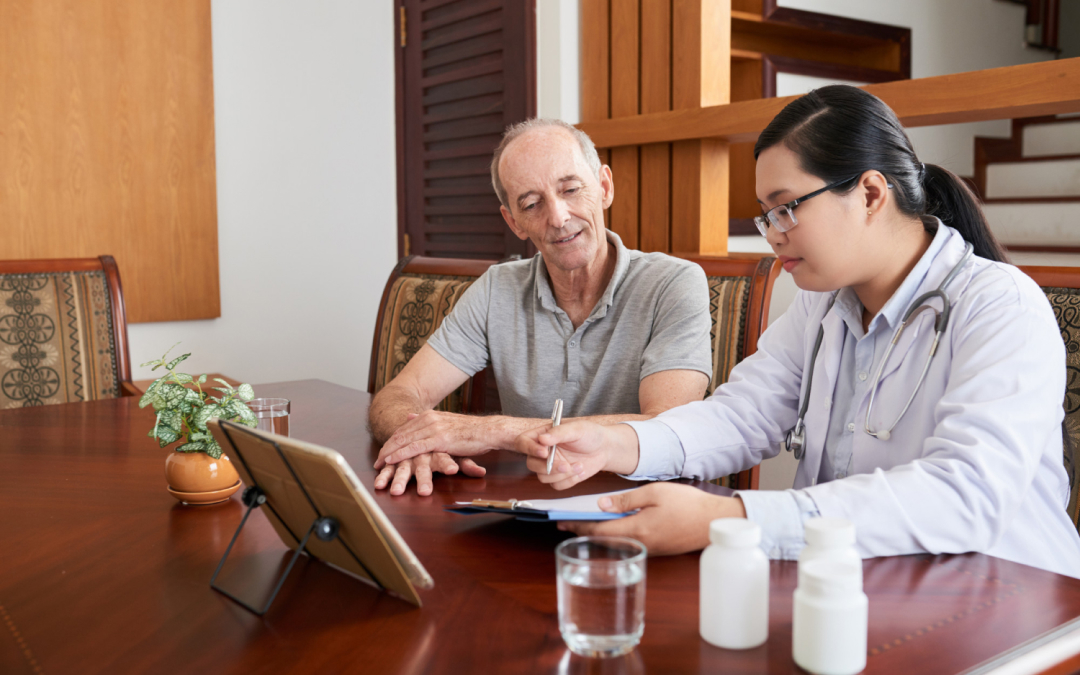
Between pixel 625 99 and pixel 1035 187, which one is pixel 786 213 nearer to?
pixel 625 99

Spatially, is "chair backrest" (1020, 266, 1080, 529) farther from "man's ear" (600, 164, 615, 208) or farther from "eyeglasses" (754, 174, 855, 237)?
"man's ear" (600, 164, 615, 208)

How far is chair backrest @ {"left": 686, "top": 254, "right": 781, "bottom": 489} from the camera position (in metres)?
1.75

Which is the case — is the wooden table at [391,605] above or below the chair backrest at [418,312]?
below

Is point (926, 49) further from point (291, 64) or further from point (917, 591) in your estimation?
point (917, 591)

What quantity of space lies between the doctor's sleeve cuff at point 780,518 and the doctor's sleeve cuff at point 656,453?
292mm

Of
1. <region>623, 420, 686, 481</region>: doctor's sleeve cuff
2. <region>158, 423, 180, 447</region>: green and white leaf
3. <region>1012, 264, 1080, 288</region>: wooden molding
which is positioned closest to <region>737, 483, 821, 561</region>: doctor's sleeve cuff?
<region>623, 420, 686, 481</region>: doctor's sleeve cuff

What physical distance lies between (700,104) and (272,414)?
5.64ft

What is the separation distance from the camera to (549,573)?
A: 0.92 meters

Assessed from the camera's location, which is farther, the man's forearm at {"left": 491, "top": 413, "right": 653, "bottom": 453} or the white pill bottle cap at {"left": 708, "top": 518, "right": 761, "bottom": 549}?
the man's forearm at {"left": 491, "top": 413, "right": 653, "bottom": 453}

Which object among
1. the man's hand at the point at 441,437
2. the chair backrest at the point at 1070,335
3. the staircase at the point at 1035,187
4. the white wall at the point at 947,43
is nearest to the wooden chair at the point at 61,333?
the man's hand at the point at 441,437

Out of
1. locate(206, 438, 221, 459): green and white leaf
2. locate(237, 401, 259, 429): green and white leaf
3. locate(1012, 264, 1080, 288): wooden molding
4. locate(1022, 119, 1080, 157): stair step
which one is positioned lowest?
locate(206, 438, 221, 459): green and white leaf

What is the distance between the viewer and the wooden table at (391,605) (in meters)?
0.73

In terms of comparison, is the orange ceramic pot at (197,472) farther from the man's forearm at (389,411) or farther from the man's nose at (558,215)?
the man's nose at (558,215)

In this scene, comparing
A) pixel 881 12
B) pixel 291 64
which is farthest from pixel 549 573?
pixel 881 12
